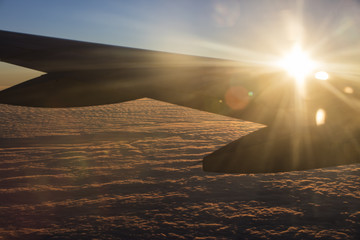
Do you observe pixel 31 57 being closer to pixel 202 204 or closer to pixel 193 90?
pixel 193 90

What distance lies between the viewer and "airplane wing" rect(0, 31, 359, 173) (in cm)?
201

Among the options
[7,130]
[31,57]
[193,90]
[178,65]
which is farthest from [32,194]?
[7,130]

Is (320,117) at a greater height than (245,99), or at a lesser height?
lesser

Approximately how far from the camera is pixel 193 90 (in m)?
2.01

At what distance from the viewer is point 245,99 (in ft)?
6.61

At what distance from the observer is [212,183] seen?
643 centimetres

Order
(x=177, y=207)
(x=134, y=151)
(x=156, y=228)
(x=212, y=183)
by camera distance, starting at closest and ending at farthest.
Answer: (x=156, y=228), (x=177, y=207), (x=212, y=183), (x=134, y=151)

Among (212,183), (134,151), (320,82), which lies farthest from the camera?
(134,151)

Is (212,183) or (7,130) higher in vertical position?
(7,130)

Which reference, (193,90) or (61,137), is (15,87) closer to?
(193,90)

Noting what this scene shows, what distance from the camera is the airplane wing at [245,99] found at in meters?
2.01

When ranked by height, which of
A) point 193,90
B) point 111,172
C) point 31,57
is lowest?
point 111,172

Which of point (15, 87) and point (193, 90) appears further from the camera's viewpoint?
point (15, 87)

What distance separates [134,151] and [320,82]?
26.9 feet
